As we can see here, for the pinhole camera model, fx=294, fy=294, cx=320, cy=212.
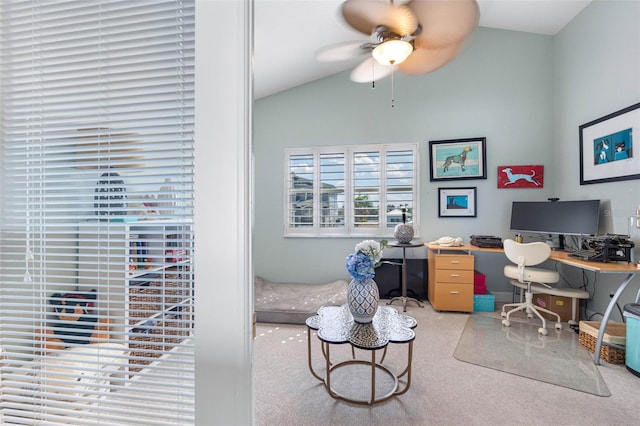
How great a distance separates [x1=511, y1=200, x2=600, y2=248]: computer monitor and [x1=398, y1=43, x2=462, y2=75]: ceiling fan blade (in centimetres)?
217

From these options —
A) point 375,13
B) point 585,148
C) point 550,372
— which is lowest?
point 550,372

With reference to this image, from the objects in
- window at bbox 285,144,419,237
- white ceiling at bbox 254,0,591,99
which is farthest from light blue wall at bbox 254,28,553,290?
white ceiling at bbox 254,0,591,99

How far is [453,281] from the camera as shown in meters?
3.42

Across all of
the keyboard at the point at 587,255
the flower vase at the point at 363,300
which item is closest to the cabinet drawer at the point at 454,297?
the keyboard at the point at 587,255

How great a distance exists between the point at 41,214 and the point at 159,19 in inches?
24.8

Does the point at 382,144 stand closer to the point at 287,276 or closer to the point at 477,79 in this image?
the point at 477,79

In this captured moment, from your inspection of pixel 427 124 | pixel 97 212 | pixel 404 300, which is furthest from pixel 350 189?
pixel 97 212

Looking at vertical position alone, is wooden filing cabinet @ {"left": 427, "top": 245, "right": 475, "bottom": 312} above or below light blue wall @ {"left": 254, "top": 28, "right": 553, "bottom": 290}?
below

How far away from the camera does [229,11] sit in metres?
0.67

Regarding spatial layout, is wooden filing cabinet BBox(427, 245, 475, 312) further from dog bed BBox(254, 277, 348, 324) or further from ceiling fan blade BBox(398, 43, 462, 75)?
ceiling fan blade BBox(398, 43, 462, 75)

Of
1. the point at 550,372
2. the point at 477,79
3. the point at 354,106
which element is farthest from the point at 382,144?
the point at 550,372

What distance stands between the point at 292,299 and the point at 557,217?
3.17 m

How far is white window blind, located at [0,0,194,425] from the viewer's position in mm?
742

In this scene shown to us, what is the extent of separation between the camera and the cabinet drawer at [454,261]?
3385mm
